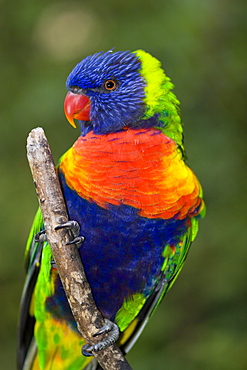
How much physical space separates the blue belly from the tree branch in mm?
140

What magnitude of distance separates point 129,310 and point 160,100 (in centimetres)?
95

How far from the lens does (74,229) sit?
185 cm

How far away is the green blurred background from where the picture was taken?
318 centimetres

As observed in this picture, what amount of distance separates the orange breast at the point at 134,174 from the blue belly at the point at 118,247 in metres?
0.05

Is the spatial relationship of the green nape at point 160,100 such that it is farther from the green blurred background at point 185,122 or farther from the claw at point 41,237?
the green blurred background at point 185,122

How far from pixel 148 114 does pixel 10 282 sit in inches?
78.8

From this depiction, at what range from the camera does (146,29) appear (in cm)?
325

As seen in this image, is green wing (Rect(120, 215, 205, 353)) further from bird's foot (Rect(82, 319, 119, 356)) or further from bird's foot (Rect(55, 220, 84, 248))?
bird's foot (Rect(55, 220, 84, 248))

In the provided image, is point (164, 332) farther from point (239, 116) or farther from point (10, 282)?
point (239, 116)

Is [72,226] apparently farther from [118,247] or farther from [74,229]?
[118,247]

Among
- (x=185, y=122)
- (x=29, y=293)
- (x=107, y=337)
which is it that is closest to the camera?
(x=107, y=337)

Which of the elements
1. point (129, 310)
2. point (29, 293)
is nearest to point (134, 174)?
point (129, 310)

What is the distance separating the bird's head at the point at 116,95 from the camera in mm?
1935

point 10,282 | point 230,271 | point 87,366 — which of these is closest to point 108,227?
point 87,366
